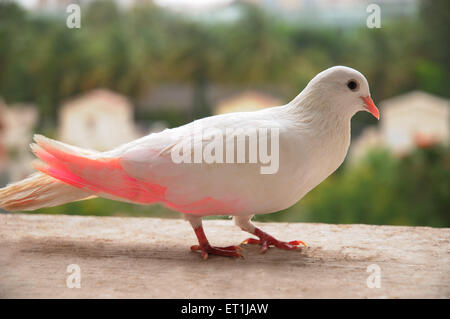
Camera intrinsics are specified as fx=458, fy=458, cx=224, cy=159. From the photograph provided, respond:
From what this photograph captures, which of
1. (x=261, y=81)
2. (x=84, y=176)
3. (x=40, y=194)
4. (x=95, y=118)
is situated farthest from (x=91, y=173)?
(x=261, y=81)

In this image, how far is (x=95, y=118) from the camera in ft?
11.4

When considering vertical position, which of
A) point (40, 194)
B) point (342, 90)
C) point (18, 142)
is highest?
point (342, 90)

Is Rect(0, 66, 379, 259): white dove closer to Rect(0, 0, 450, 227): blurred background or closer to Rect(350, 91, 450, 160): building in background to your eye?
Rect(0, 0, 450, 227): blurred background

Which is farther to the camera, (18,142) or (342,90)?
(18,142)

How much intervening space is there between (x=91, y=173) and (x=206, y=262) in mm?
535

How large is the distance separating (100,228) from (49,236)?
0.24 meters

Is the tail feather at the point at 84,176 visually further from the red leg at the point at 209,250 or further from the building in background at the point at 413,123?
the building in background at the point at 413,123

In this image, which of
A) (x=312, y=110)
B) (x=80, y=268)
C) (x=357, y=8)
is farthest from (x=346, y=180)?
(x=80, y=268)

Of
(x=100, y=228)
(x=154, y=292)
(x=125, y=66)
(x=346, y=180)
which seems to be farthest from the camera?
(x=125, y=66)

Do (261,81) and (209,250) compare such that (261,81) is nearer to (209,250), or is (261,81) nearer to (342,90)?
(342,90)

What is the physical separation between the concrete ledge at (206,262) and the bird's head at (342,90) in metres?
0.58

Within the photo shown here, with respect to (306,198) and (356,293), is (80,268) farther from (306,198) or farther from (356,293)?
(306,198)

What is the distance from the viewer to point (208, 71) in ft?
11.5

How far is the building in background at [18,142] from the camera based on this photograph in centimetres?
360
